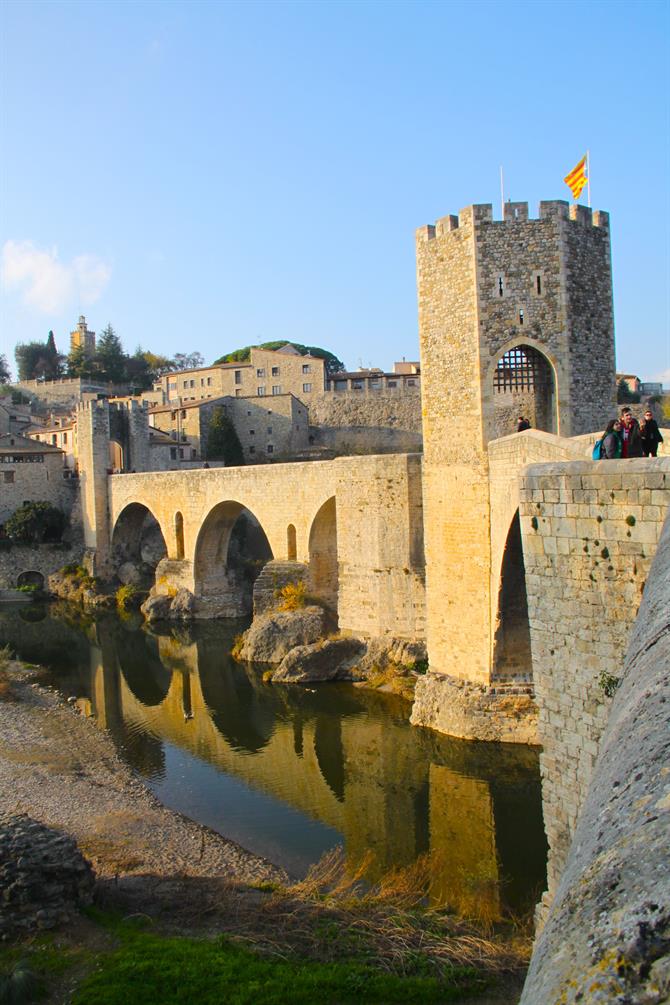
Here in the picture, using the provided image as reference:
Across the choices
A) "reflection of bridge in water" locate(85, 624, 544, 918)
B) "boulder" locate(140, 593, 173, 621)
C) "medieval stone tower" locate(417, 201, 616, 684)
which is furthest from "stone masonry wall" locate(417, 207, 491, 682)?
"boulder" locate(140, 593, 173, 621)

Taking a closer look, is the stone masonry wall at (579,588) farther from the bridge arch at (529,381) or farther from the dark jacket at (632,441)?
the bridge arch at (529,381)

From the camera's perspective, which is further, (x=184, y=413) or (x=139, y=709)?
(x=184, y=413)

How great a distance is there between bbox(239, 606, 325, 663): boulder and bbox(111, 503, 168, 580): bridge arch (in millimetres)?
13536

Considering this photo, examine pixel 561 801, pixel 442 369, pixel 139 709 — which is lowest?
pixel 139 709

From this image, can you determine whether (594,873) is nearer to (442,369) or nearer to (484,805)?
(484,805)

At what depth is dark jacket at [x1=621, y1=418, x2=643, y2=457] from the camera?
655cm

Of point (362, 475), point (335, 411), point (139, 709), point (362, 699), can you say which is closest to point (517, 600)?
point (362, 699)

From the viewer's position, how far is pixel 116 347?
215 feet

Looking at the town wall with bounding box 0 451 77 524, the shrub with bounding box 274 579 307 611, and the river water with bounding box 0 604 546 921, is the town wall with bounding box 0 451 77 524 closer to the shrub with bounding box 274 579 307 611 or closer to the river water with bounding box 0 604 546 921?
the river water with bounding box 0 604 546 921

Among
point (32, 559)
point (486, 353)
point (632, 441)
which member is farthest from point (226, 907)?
point (32, 559)

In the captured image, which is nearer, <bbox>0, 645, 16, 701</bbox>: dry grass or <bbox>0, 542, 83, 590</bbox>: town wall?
<bbox>0, 645, 16, 701</bbox>: dry grass

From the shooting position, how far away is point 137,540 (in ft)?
113

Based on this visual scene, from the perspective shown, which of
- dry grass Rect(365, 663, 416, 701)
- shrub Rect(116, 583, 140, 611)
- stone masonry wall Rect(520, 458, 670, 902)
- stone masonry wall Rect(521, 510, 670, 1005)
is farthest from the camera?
shrub Rect(116, 583, 140, 611)

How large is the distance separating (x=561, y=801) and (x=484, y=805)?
5436mm
